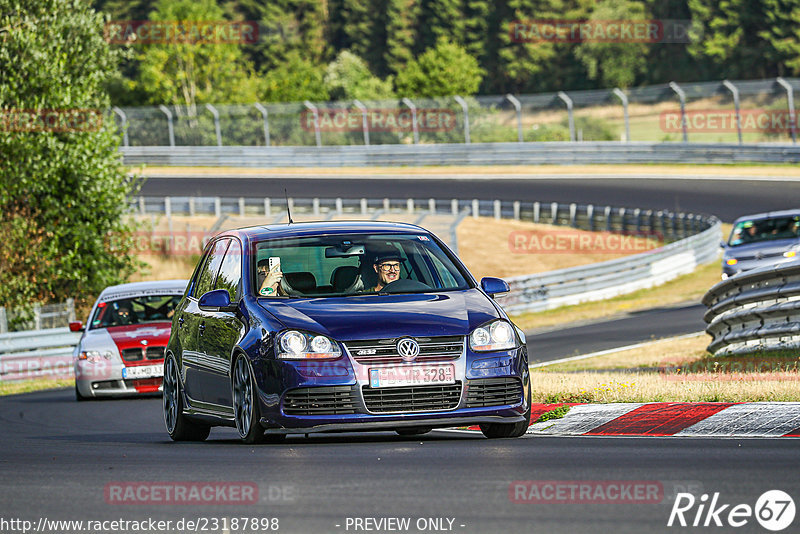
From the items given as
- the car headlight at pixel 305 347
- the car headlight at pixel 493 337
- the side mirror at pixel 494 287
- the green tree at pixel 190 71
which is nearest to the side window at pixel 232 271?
the car headlight at pixel 305 347

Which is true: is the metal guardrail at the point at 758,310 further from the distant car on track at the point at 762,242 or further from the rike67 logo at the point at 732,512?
the rike67 logo at the point at 732,512

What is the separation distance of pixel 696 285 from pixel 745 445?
25542 mm

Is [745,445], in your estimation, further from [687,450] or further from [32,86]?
[32,86]

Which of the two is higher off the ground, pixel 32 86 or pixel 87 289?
pixel 32 86

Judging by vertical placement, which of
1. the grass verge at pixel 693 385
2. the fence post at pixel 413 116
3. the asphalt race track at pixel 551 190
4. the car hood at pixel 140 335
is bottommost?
the asphalt race track at pixel 551 190

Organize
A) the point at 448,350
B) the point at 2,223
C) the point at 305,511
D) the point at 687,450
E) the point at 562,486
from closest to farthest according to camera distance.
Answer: the point at 305,511
the point at 562,486
the point at 687,450
the point at 448,350
the point at 2,223

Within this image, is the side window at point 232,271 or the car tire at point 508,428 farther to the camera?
the side window at point 232,271

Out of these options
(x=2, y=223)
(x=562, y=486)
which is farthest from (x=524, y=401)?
(x=2, y=223)

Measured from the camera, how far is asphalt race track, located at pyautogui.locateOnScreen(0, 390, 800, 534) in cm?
591

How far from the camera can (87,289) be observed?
97.1ft

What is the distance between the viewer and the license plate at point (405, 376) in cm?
841

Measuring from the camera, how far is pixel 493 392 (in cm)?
869

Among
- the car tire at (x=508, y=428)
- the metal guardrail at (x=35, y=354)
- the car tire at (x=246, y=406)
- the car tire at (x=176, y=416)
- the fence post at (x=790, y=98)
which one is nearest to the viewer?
the car tire at (x=246, y=406)

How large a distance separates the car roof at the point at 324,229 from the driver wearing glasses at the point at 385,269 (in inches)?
10.6
